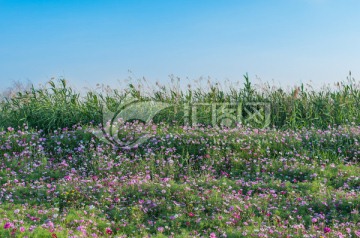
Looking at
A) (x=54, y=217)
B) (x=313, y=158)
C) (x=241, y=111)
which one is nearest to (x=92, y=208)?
(x=54, y=217)

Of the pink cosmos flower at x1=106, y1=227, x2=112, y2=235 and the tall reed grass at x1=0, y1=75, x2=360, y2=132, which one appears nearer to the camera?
the pink cosmos flower at x1=106, y1=227, x2=112, y2=235

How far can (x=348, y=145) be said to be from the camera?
11234 mm

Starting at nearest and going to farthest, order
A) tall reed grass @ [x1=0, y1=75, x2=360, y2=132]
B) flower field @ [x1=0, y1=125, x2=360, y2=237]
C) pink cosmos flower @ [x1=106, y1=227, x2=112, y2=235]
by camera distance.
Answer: pink cosmos flower @ [x1=106, y1=227, x2=112, y2=235] → flower field @ [x1=0, y1=125, x2=360, y2=237] → tall reed grass @ [x1=0, y1=75, x2=360, y2=132]

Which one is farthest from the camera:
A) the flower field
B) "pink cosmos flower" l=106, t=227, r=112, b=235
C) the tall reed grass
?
the tall reed grass

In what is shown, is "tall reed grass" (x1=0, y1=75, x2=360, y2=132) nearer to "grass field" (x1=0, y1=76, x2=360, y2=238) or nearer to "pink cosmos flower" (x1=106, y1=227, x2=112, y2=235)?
"grass field" (x1=0, y1=76, x2=360, y2=238)

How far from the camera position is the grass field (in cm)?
653

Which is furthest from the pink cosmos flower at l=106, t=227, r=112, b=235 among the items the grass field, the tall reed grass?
the tall reed grass

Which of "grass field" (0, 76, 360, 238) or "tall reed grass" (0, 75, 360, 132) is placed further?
"tall reed grass" (0, 75, 360, 132)

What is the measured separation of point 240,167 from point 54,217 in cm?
450

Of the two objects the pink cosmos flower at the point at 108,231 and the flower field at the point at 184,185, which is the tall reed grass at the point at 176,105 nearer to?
the flower field at the point at 184,185

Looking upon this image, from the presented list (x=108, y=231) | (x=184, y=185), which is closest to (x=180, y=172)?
(x=184, y=185)

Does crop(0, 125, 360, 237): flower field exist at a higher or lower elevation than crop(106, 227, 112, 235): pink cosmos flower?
higher

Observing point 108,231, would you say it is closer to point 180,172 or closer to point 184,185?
point 184,185

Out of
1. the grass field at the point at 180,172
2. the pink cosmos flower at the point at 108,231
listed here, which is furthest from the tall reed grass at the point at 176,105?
the pink cosmos flower at the point at 108,231
